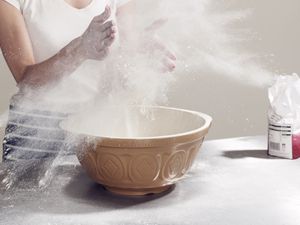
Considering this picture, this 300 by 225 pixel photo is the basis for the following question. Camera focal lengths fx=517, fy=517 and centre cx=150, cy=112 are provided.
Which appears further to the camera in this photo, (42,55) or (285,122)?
(42,55)

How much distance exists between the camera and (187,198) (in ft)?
2.97

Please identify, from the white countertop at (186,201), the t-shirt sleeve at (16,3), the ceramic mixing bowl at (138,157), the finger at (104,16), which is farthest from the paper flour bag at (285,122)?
the t-shirt sleeve at (16,3)

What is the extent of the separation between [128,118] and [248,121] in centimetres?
99

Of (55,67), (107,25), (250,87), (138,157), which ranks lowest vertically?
(250,87)

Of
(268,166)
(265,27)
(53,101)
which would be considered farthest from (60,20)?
(265,27)

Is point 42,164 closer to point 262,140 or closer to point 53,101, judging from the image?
point 53,101

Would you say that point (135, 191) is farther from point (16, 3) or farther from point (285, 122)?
point (16, 3)

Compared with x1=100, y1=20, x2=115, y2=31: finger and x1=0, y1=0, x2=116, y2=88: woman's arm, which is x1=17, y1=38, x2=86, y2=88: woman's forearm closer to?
→ x1=0, y1=0, x2=116, y2=88: woman's arm

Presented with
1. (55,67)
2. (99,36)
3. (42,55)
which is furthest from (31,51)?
(99,36)

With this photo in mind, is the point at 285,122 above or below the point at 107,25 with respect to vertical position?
below

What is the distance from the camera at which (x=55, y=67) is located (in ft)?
3.83

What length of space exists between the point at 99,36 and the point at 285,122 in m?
0.47

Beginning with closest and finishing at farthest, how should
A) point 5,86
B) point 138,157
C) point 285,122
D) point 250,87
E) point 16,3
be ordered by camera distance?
point 138,157 < point 285,122 < point 16,3 < point 5,86 < point 250,87

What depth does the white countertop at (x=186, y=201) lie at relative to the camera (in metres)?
0.81
